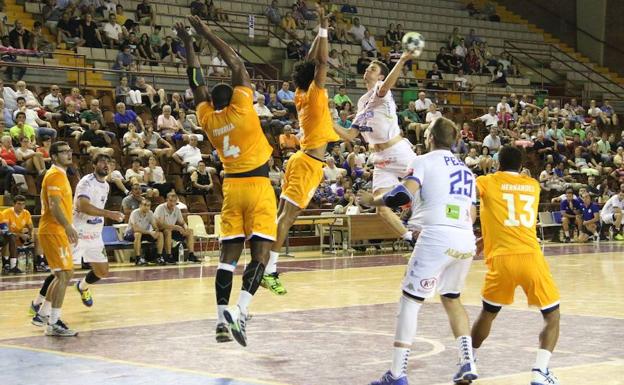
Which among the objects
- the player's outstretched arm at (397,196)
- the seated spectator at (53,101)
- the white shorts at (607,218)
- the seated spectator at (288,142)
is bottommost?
the white shorts at (607,218)

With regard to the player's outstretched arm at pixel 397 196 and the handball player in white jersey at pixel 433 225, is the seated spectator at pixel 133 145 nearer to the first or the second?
the handball player in white jersey at pixel 433 225

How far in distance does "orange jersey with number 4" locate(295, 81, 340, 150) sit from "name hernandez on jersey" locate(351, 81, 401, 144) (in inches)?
39.8

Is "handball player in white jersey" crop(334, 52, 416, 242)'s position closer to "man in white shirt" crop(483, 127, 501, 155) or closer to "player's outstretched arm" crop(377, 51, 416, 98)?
"player's outstretched arm" crop(377, 51, 416, 98)

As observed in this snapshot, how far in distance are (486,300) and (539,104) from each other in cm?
2898

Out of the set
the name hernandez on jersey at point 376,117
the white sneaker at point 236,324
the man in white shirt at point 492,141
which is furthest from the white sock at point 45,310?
the man in white shirt at point 492,141

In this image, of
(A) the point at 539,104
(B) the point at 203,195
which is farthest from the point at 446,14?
(B) the point at 203,195

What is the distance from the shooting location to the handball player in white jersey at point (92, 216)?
12117mm

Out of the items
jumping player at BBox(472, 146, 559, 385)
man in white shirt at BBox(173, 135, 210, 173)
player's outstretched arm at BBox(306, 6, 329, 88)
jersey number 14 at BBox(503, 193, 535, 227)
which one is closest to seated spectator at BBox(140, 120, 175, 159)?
man in white shirt at BBox(173, 135, 210, 173)

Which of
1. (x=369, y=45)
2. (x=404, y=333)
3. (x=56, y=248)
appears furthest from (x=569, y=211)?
(x=404, y=333)

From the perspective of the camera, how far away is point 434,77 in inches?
1368

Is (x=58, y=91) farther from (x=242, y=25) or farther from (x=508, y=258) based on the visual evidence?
(x=508, y=258)

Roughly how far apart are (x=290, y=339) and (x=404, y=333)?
9.70 feet

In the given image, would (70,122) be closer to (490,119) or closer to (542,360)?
(490,119)

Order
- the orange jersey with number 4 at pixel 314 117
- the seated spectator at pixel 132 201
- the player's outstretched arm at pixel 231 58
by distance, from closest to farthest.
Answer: the player's outstretched arm at pixel 231 58 < the orange jersey with number 4 at pixel 314 117 < the seated spectator at pixel 132 201
